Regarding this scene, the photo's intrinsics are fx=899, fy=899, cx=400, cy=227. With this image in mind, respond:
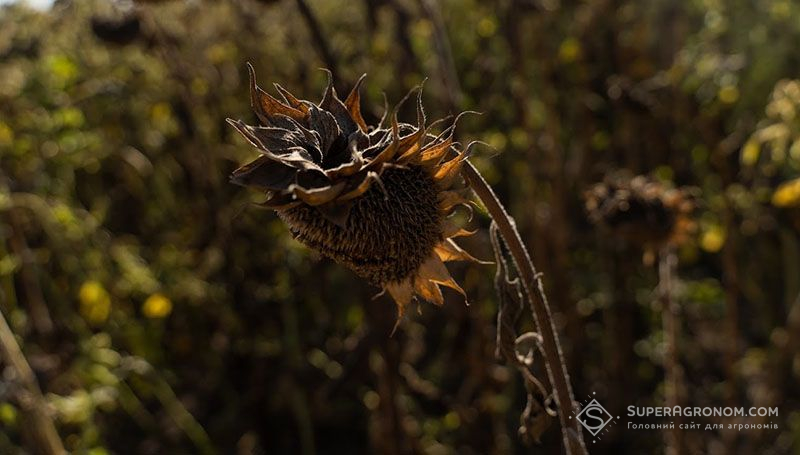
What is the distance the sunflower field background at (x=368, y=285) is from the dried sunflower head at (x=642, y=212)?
29 cm

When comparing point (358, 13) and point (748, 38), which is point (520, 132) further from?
point (358, 13)

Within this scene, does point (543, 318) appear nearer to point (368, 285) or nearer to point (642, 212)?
point (642, 212)

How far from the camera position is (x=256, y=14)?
306cm

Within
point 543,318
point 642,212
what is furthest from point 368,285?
point 543,318

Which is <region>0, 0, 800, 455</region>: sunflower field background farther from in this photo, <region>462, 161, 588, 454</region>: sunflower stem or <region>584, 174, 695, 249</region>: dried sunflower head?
<region>462, 161, 588, 454</region>: sunflower stem

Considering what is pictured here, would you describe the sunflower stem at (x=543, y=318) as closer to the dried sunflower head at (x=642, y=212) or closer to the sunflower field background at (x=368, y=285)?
the dried sunflower head at (x=642, y=212)

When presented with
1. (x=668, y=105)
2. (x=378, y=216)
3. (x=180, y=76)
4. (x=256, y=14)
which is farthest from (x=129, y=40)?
(x=378, y=216)

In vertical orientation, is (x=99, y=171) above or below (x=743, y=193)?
above

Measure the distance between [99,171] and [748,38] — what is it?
2185mm

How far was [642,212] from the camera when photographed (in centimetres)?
168

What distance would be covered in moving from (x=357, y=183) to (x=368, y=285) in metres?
1.16

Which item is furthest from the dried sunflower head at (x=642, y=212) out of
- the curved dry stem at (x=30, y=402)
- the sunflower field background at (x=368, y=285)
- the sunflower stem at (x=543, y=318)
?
the curved dry stem at (x=30, y=402)

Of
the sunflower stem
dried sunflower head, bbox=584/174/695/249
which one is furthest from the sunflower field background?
the sunflower stem

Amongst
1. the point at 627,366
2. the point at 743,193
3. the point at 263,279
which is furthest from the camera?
the point at 263,279
